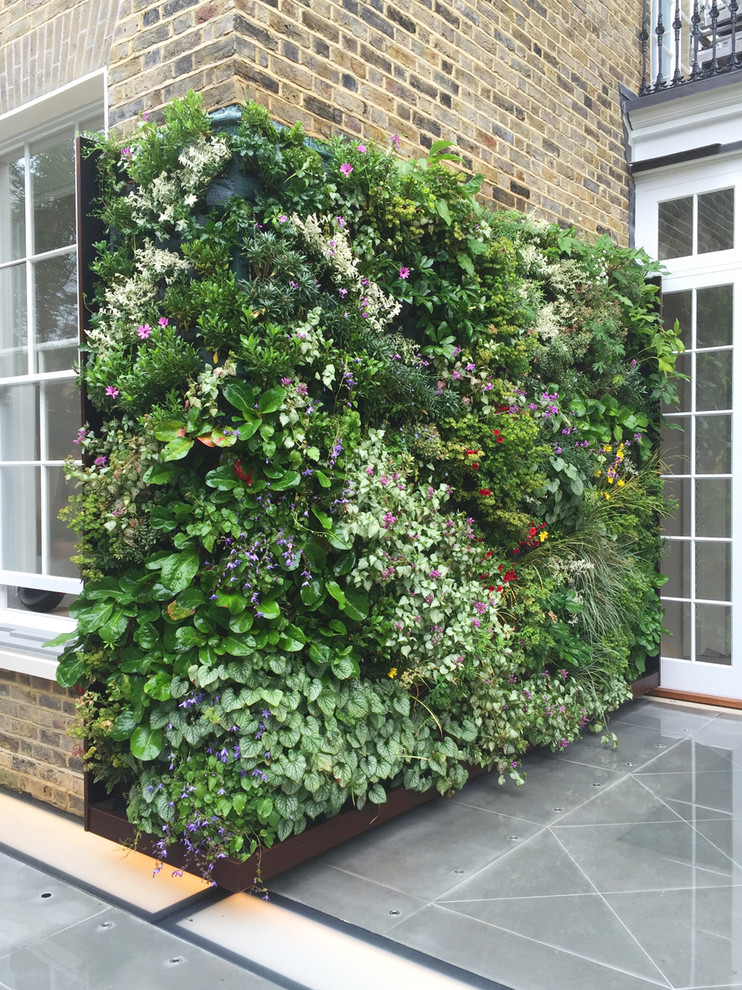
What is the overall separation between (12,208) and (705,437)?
4.23 meters

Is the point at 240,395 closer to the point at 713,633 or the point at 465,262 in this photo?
the point at 465,262

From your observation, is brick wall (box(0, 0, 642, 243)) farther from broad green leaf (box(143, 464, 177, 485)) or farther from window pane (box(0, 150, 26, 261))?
broad green leaf (box(143, 464, 177, 485))

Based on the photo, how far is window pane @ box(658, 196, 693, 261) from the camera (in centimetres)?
545

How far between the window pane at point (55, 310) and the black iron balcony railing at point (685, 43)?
13.3 ft

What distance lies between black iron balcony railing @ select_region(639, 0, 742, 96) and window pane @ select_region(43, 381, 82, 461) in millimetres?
4301

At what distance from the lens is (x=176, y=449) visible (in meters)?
2.71

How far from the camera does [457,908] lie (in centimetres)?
270

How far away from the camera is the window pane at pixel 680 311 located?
5430 mm

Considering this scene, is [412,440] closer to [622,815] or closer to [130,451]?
[130,451]

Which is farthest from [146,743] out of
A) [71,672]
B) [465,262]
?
[465,262]

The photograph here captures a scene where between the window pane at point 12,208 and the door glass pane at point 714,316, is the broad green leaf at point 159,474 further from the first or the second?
the door glass pane at point 714,316

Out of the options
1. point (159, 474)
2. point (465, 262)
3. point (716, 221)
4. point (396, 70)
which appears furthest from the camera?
point (716, 221)

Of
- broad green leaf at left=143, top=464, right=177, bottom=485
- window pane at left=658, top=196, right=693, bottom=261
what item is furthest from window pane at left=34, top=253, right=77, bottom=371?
window pane at left=658, top=196, right=693, bottom=261

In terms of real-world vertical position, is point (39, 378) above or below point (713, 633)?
above
